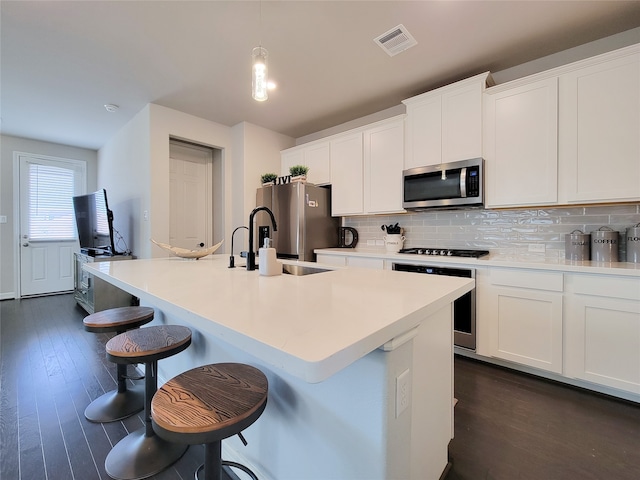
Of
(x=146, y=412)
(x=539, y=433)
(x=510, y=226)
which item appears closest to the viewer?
(x=146, y=412)

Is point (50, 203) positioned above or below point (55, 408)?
above

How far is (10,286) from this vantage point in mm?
4613

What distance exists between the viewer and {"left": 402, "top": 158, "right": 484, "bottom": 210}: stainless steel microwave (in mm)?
2523

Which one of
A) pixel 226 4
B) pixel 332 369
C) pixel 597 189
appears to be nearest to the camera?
pixel 332 369

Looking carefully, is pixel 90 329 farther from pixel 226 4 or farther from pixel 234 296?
pixel 226 4

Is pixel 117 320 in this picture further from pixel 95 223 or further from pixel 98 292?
pixel 95 223

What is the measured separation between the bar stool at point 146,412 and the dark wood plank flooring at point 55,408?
0.19 ft

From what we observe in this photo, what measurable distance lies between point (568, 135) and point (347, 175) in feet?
6.91

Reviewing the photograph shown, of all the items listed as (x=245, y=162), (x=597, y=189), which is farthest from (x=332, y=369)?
(x=245, y=162)

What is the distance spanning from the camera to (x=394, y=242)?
10.7 feet

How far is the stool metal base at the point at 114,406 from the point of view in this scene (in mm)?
1720

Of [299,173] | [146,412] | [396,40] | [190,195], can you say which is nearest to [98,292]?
[190,195]

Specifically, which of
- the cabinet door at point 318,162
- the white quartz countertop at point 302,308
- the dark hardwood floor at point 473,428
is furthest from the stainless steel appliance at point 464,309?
the cabinet door at point 318,162

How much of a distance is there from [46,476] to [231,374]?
3.74ft
